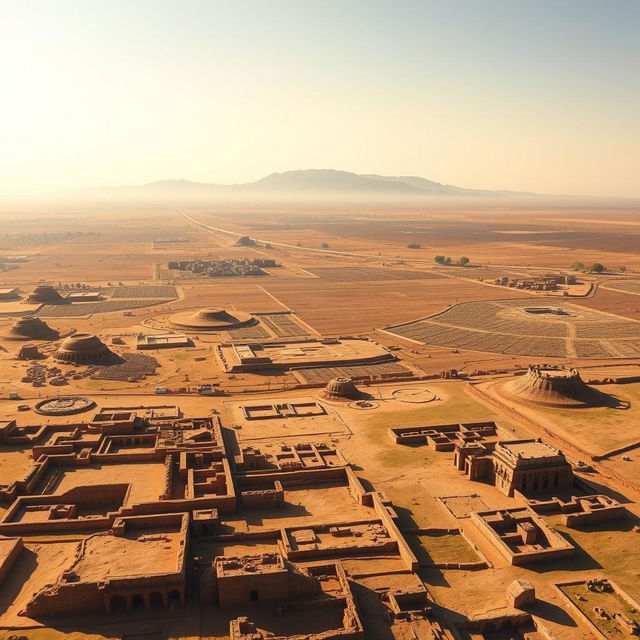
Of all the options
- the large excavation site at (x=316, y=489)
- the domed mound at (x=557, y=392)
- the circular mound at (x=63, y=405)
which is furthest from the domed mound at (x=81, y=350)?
the domed mound at (x=557, y=392)

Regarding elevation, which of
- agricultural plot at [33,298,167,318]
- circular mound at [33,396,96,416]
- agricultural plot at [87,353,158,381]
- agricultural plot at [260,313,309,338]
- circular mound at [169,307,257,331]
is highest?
circular mound at [33,396,96,416]

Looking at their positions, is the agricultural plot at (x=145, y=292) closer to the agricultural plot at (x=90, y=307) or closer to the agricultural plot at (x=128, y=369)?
the agricultural plot at (x=90, y=307)

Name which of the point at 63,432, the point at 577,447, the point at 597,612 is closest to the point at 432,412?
the point at 577,447

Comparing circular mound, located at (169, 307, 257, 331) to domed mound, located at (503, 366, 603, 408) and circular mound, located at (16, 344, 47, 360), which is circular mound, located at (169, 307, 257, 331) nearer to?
circular mound, located at (16, 344, 47, 360)

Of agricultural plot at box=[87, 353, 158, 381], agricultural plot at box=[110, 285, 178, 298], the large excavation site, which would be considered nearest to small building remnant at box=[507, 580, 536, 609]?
the large excavation site

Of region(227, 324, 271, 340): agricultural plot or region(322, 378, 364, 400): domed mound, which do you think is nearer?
region(322, 378, 364, 400): domed mound

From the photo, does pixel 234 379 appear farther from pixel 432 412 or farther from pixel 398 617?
pixel 398 617

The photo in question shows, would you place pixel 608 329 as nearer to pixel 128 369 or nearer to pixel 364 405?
pixel 364 405
